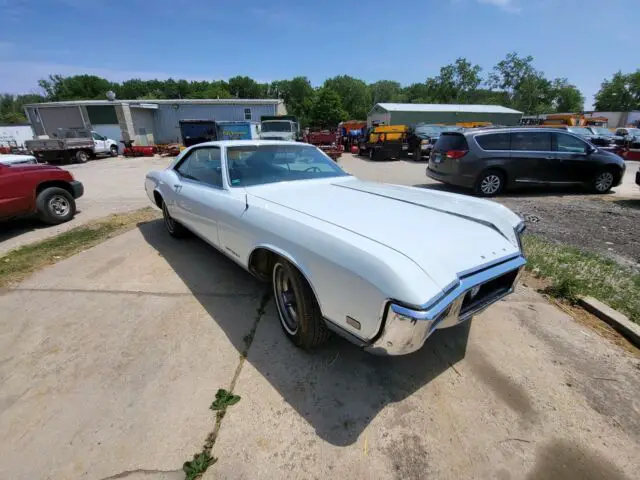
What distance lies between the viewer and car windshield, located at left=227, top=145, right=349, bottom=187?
316 centimetres

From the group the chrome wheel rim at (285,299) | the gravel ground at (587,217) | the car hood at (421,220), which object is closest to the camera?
the car hood at (421,220)

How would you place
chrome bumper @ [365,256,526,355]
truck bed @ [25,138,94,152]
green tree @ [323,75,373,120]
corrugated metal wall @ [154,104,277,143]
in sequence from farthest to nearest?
green tree @ [323,75,373,120]
corrugated metal wall @ [154,104,277,143]
truck bed @ [25,138,94,152]
chrome bumper @ [365,256,526,355]

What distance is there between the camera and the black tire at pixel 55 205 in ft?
18.3

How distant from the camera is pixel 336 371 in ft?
7.36

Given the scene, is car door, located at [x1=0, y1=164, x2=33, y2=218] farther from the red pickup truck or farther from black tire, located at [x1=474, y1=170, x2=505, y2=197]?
black tire, located at [x1=474, y1=170, x2=505, y2=197]

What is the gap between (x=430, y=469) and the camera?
1.62 meters

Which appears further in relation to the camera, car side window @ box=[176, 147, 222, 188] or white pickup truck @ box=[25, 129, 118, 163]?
white pickup truck @ box=[25, 129, 118, 163]

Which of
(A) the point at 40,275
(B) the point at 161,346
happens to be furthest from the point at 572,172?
(A) the point at 40,275

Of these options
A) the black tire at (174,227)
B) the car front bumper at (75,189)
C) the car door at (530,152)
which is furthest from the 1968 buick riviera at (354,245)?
the car door at (530,152)

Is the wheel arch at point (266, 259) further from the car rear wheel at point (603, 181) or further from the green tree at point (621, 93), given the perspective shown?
the green tree at point (621, 93)

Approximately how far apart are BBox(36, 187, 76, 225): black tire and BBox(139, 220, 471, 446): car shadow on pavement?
15.2 ft

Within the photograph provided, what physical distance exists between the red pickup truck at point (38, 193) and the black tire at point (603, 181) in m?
11.4

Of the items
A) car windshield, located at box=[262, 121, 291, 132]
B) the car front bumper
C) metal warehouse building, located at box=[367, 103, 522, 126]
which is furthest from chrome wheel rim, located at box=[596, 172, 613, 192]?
metal warehouse building, located at box=[367, 103, 522, 126]

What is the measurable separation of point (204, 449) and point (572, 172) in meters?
9.05
